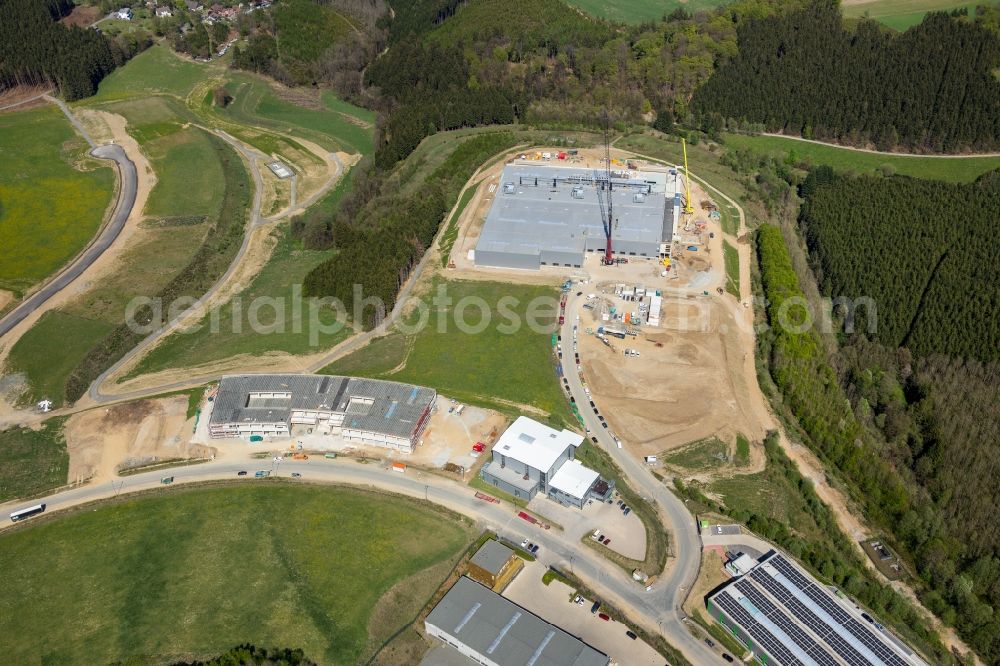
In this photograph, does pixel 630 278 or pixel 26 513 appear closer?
pixel 26 513

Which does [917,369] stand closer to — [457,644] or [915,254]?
[915,254]

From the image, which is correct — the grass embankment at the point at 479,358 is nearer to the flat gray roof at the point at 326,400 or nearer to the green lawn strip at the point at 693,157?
the flat gray roof at the point at 326,400

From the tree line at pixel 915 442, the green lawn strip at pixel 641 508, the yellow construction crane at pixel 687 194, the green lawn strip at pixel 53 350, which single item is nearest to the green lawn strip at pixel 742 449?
the tree line at pixel 915 442

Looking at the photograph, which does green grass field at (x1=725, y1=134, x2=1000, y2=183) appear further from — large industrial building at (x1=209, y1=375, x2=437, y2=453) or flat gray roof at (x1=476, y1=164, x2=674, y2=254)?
large industrial building at (x1=209, y1=375, x2=437, y2=453)

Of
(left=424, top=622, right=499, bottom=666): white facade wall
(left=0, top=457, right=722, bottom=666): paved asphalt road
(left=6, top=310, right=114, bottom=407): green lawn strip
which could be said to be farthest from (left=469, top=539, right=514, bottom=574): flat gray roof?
(left=6, top=310, right=114, bottom=407): green lawn strip


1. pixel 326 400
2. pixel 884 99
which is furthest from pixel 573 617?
pixel 884 99

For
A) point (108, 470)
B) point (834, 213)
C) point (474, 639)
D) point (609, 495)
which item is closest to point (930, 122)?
point (834, 213)
